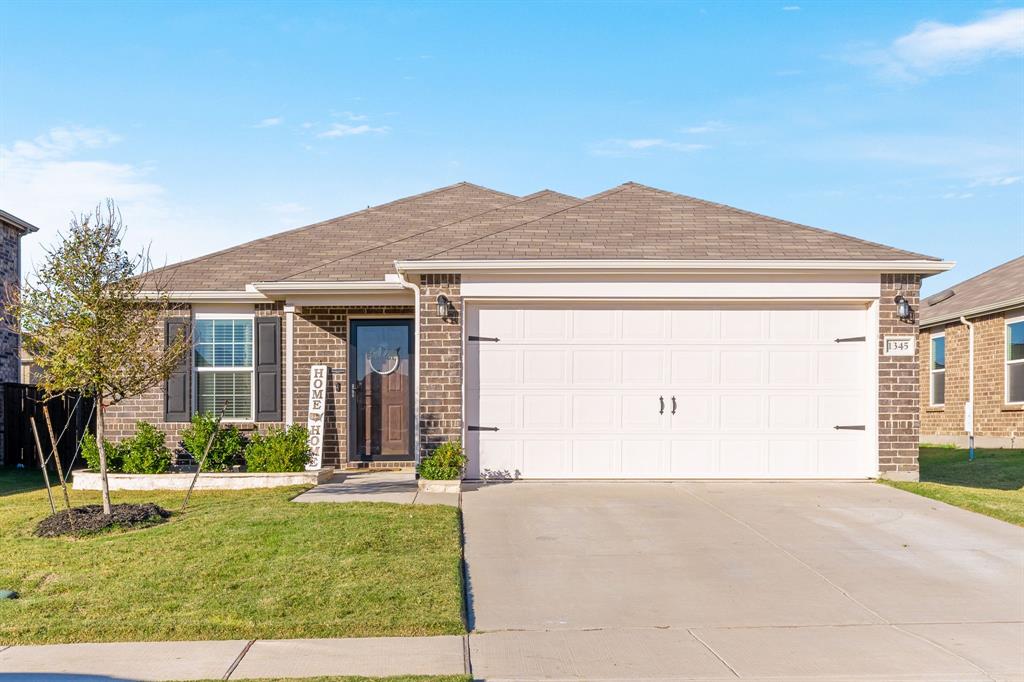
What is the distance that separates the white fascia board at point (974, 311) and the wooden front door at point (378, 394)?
12200mm

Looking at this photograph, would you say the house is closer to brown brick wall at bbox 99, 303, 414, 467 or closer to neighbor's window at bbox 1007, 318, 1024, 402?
brown brick wall at bbox 99, 303, 414, 467

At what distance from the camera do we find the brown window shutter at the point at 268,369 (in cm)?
1423

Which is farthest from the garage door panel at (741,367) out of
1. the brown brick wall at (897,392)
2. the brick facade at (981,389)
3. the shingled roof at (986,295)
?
the brick facade at (981,389)

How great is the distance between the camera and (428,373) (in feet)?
38.8

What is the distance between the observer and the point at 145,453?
41.8ft

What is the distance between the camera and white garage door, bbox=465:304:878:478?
12000 millimetres

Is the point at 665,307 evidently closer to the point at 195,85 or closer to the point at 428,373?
the point at 428,373

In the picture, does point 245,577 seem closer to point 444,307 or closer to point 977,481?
point 444,307

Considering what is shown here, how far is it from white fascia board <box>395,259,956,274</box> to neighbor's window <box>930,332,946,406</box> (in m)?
11.4

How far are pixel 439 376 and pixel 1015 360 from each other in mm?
13030

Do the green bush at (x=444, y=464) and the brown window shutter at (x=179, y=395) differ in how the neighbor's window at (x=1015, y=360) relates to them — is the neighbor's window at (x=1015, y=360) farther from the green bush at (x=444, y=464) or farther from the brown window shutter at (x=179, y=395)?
the brown window shutter at (x=179, y=395)

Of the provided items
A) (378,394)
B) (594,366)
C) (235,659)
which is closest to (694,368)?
(594,366)

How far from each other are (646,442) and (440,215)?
6.77m

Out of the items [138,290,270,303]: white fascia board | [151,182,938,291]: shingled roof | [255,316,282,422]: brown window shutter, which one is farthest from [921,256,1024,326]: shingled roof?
[138,290,270,303]: white fascia board
